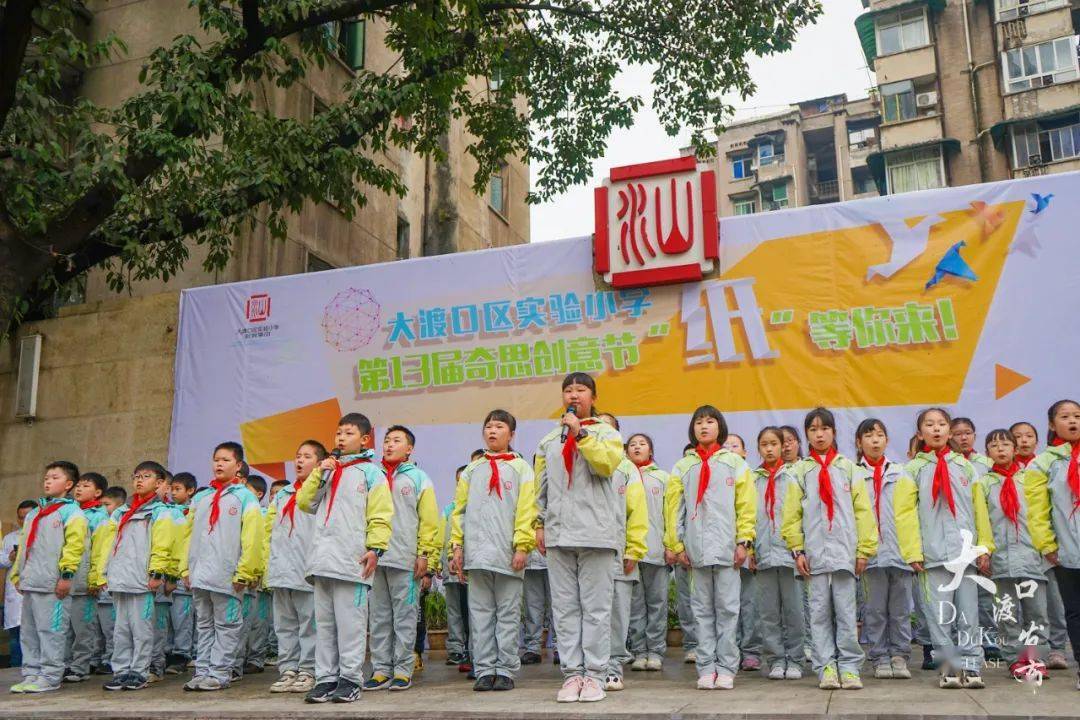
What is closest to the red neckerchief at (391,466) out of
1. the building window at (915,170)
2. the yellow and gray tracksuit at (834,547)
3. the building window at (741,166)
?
the yellow and gray tracksuit at (834,547)

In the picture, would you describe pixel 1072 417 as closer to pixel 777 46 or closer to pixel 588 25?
pixel 777 46

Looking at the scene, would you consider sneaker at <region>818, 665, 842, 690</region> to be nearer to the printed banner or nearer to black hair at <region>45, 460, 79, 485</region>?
the printed banner

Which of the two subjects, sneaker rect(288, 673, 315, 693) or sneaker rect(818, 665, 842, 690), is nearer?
sneaker rect(818, 665, 842, 690)

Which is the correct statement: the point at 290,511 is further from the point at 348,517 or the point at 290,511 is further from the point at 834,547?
the point at 834,547

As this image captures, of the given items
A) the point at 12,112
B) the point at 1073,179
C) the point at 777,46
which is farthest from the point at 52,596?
the point at 777,46

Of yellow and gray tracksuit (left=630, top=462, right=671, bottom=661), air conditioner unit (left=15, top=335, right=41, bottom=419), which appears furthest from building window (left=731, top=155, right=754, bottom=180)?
yellow and gray tracksuit (left=630, top=462, right=671, bottom=661)

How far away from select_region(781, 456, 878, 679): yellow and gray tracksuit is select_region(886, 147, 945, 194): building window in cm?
2389

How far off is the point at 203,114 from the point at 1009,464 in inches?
280

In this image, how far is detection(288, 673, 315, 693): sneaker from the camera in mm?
6121

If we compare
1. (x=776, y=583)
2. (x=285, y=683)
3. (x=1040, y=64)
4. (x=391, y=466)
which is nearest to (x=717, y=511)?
(x=776, y=583)

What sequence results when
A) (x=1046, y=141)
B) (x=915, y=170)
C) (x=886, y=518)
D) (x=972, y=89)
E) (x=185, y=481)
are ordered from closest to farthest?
1. (x=886, y=518)
2. (x=185, y=481)
3. (x=1046, y=141)
4. (x=972, y=89)
5. (x=915, y=170)

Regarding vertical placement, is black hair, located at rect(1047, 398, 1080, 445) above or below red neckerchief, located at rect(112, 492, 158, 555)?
above

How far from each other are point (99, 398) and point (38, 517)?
502cm

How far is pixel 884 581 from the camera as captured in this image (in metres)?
6.20
